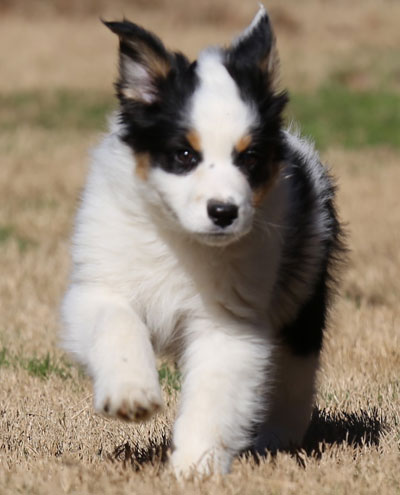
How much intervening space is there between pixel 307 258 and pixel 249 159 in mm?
908

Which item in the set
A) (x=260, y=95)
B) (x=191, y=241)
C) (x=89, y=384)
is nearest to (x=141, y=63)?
(x=260, y=95)

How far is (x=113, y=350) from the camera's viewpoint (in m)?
3.77

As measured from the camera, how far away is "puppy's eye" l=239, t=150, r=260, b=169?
3846 millimetres

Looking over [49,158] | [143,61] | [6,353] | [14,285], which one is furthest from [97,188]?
[49,158]

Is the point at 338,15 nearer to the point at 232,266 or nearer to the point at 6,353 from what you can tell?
the point at 6,353

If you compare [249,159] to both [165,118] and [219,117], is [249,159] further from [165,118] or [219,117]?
[165,118]

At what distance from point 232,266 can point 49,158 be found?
10.3m

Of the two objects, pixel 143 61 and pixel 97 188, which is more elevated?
pixel 143 61

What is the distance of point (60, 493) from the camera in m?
3.64

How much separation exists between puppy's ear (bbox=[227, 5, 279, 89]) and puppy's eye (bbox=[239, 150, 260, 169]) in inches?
16.7

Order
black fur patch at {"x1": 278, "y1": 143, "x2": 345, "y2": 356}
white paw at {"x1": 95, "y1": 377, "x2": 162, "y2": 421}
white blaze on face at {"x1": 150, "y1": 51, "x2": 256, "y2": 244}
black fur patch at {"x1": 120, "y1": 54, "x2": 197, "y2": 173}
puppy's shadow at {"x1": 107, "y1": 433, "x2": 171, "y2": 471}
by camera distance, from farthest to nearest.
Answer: black fur patch at {"x1": 278, "y1": 143, "x2": 345, "y2": 356}
puppy's shadow at {"x1": 107, "y1": 433, "x2": 171, "y2": 471}
black fur patch at {"x1": 120, "y1": 54, "x2": 197, "y2": 173}
white blaze on face at {"x1": 150, "y1": 51, "x2": 256, "y2": 244}
white paw at {"x1": 95, "y1": 377, "x2": 162, "y2": 421}

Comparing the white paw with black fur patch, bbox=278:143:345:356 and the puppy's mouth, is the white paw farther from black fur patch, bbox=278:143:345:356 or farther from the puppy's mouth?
black fur patch, bbox=278:143:345:356

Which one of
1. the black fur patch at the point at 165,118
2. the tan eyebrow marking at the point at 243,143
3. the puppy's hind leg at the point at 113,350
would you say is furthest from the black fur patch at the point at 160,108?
the puppy's hind leg at the point at 113,350

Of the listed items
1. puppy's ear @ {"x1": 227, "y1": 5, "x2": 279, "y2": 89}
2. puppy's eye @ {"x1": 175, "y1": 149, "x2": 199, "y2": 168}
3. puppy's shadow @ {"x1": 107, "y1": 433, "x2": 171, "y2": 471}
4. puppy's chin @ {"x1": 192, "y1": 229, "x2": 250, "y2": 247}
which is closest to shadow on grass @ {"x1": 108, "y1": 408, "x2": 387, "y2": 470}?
puppy's shadow @ {"x1": 107, "y1": 433, "x2": 171, "y2": 471}
